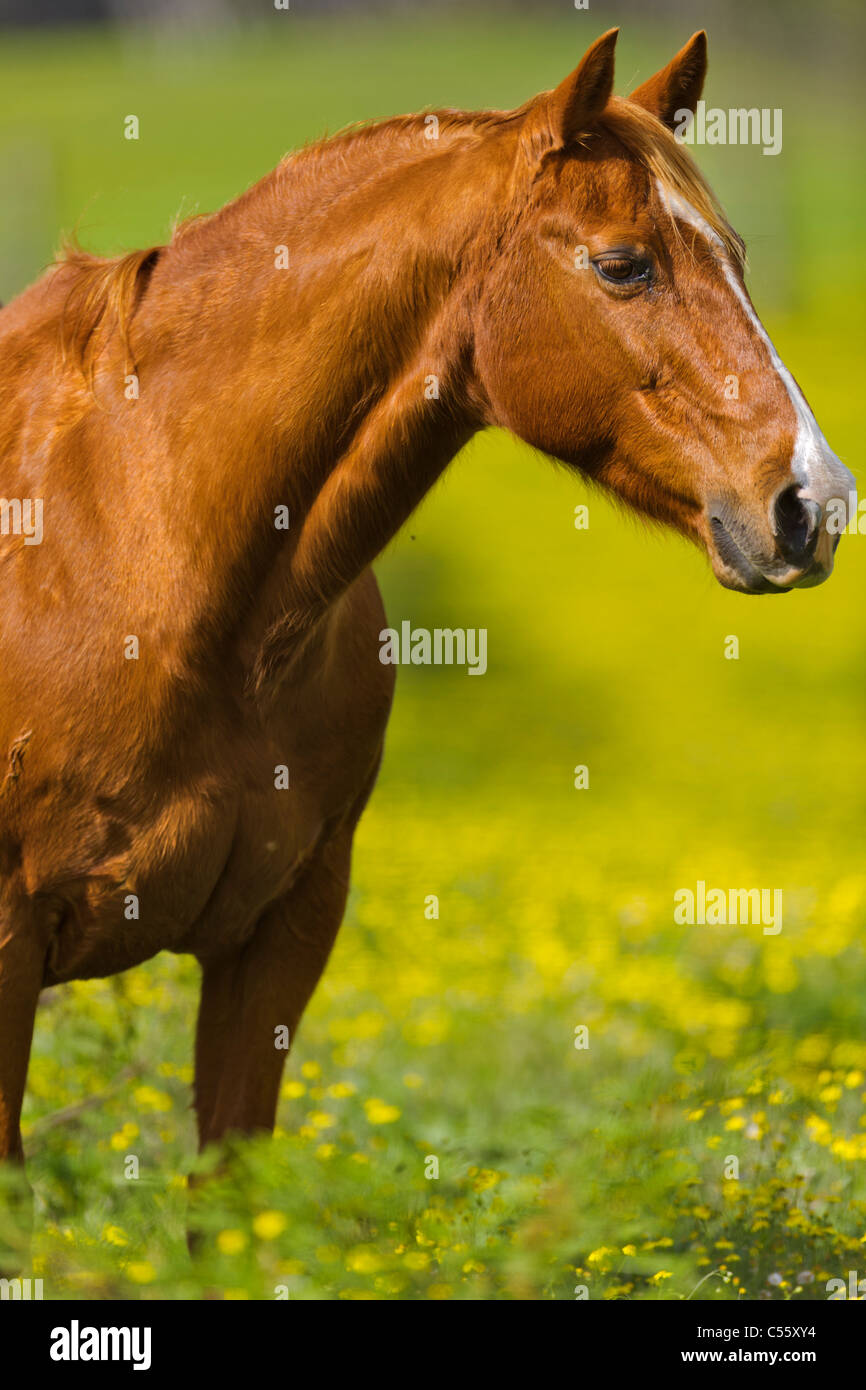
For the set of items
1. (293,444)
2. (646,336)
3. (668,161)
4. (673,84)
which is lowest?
(293,444)

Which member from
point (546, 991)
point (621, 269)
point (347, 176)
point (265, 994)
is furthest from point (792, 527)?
point (546, 991)

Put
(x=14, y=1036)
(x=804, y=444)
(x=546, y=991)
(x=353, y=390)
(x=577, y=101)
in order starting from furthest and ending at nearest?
(x=546, y=991) < (x=14, y=1036) < (x=353, y=390) < (x=577, y=101) < (x=804, y=444)

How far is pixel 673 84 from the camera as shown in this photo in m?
3.26

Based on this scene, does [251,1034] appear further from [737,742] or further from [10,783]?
[737,742]

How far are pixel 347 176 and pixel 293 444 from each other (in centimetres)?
57

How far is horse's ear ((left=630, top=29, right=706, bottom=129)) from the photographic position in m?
3.25

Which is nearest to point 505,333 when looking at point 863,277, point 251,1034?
point 251,1034

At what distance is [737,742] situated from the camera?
535 inches

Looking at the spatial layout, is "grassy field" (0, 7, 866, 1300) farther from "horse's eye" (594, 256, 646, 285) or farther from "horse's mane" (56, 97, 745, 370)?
"horse's eye" (594, 256, 646, 285)

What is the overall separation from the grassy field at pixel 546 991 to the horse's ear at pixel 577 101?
2.70 ft

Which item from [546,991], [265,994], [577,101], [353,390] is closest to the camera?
[577,101]

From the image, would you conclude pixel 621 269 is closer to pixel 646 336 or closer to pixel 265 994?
pixel 646 336

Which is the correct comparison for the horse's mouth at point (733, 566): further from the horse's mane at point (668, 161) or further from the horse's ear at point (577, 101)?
the horse's ear at point (577, 101)

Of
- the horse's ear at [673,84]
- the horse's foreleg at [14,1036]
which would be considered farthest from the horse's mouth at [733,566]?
the horse's foreleg at [14,1036]
